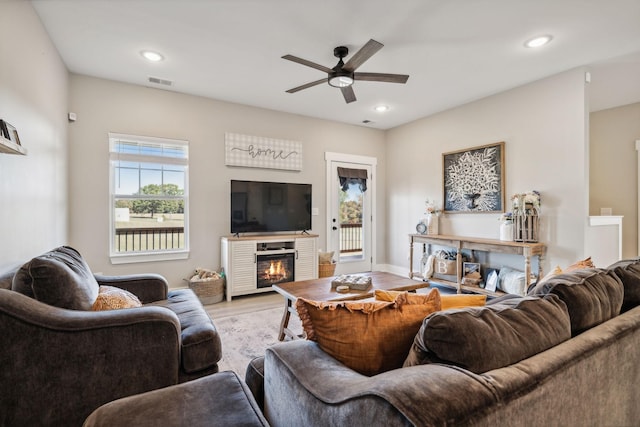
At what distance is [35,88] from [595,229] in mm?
5610

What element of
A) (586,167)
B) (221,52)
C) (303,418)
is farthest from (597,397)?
(221,52)

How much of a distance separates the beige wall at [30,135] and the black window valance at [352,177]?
12.6ft

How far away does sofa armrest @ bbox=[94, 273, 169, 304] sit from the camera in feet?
7.75

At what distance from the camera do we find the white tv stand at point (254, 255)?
4125 mm

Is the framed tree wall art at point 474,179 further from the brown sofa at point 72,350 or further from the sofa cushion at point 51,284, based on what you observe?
the sofa cushion at point 51,284

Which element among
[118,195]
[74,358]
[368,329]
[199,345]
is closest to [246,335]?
[199,345]

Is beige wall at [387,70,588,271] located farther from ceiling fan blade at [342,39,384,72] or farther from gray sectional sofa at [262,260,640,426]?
gray sectional sofa at [262,260,640,426]

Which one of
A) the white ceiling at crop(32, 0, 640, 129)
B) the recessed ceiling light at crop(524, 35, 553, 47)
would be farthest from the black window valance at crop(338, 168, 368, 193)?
the recessed ceiling light at crop(524, 35, 553, 47)

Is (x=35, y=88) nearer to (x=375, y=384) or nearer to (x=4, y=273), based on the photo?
(x=4, y=273)

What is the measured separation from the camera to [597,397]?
0.98 m

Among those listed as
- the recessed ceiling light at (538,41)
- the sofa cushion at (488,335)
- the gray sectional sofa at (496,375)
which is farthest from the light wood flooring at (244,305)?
the recessed ceiling light at (538,41)

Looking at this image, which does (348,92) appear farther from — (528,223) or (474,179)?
(528,223)

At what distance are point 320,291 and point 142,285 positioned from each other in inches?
55.8

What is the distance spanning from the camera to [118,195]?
3.87 m
